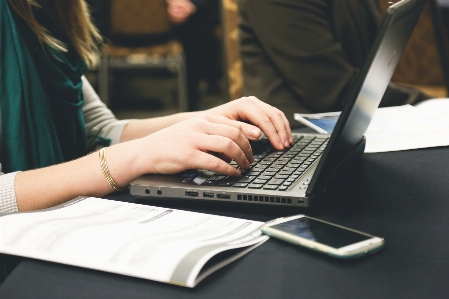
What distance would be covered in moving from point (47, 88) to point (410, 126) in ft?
2.33

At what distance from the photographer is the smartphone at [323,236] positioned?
474 mm

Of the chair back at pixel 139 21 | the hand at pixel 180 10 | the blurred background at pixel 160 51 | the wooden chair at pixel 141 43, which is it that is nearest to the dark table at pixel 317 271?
the blurred background at pixel 160 51

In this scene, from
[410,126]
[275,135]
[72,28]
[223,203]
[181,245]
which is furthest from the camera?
[72,28]

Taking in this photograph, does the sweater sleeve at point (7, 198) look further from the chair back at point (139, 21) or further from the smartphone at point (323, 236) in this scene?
the chair back at point (139, 21)

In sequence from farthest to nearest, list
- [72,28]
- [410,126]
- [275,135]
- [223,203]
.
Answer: [72,28] → [410,126] → [275,135] → [223,203]

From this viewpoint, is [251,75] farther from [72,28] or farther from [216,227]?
[216,227]

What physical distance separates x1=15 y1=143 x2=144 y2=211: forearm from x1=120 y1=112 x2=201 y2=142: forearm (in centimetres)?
28

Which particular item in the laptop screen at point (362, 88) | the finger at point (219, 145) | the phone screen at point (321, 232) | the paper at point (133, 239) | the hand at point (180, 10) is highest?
the hand at point (180, 10)

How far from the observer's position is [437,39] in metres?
1.64

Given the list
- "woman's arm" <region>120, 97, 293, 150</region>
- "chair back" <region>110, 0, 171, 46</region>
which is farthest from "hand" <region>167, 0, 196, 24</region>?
"woman's arm" <region>120, 97, 293, 150</region>

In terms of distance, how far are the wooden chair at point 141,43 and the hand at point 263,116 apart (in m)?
2.64

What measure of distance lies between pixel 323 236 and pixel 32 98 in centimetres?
66

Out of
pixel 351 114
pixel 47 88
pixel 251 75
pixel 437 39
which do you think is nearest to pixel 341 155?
pixel 351 114

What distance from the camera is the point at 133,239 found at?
51 cm
